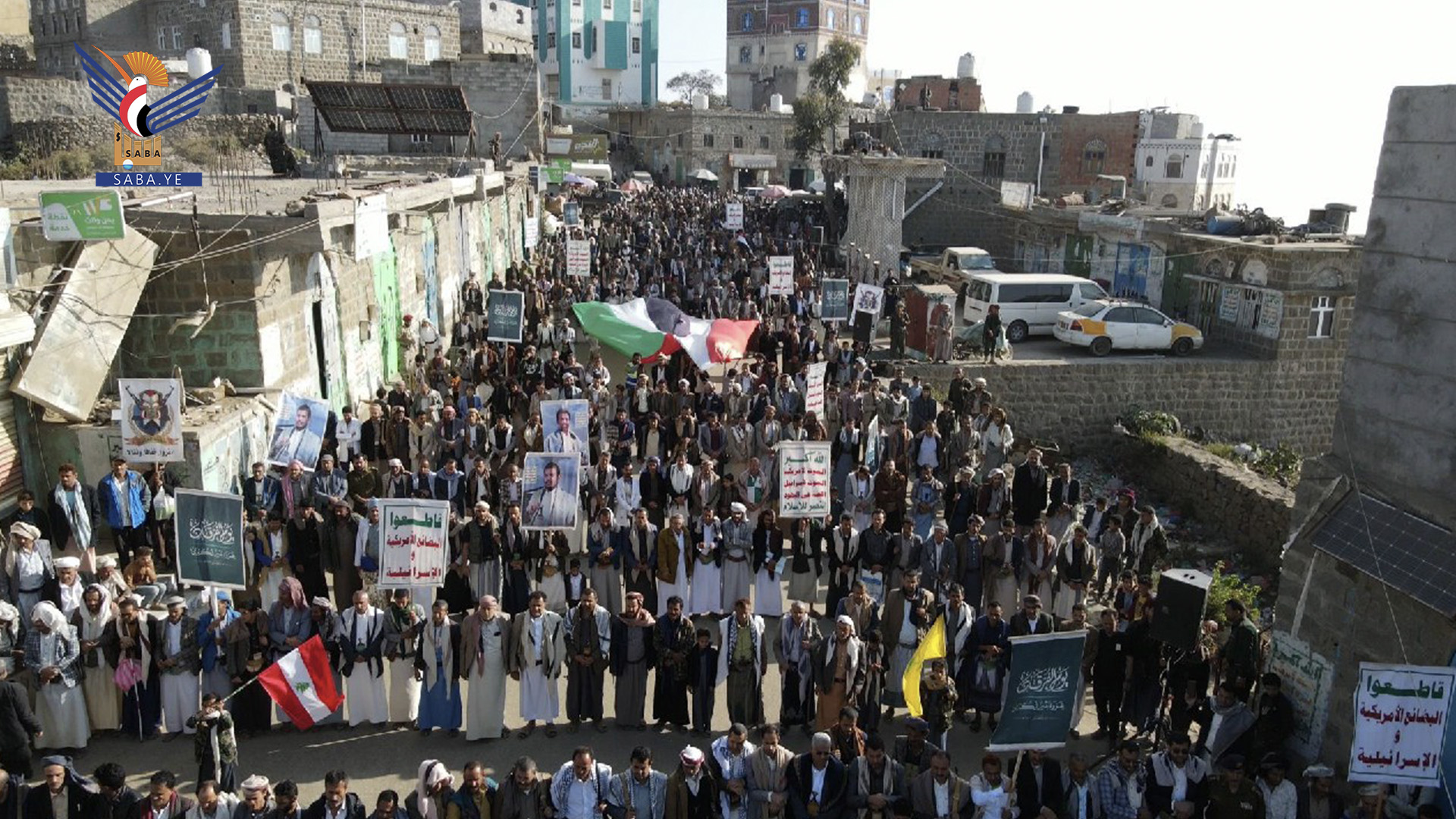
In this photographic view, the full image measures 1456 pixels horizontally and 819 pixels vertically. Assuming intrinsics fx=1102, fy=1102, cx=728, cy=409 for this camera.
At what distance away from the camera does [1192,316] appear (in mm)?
22766

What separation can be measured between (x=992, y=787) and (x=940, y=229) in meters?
30.7

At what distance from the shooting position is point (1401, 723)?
6324mm

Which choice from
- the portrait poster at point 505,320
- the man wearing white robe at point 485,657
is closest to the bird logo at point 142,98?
the portrait poster at point 505,320

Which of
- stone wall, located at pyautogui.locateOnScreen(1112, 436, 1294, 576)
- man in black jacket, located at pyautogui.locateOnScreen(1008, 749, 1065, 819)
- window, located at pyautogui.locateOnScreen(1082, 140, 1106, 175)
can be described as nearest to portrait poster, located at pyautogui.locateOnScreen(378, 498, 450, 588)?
man in black jacket, located at pyautogui.locateOnScreen(1008, 749, 1065, 819)

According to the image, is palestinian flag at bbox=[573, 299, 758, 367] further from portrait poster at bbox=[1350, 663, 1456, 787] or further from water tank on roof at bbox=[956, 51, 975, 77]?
water tank on roof at bbox=[956, 51, 975, 77]

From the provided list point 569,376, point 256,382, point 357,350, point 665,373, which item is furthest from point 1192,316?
point 256,382

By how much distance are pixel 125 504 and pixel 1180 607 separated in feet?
29.7

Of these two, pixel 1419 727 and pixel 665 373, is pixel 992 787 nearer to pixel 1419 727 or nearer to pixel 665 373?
pixel 1419 727

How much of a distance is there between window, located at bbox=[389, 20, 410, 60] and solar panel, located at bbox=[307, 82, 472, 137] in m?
20.1

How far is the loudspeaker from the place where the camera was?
25.3ft

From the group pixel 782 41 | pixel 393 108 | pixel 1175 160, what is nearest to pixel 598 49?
pixel 782 41

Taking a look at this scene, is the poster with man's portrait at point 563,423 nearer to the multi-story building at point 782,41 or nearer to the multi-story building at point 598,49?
the multi-story building at point 598,49

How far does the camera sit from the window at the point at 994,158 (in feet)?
124

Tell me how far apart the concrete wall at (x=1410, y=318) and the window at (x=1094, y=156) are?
32864 millimetres
